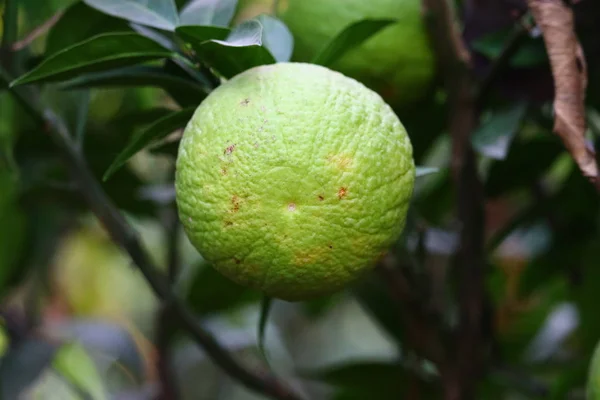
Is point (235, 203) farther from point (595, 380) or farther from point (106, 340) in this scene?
point (106, 340)

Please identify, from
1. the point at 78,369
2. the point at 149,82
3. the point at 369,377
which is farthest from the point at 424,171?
the point at 78,369

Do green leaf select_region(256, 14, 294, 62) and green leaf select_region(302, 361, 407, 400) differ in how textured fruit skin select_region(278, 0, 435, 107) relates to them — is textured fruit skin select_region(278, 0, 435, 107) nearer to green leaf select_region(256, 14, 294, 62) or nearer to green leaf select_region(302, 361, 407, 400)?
green leaf select_region(256, 14, 294, 62)

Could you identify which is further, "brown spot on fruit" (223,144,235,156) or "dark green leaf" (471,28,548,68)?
"dark green leaf" (471,28,548,68)

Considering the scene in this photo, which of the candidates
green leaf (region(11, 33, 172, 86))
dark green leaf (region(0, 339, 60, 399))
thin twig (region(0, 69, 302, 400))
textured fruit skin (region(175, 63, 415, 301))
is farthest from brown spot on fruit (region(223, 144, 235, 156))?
dark green leaf (region(0, 339, 60, 399))

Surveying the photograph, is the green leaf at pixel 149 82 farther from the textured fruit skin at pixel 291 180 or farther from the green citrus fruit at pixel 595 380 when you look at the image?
the green citrus fruit at pixel 595 380

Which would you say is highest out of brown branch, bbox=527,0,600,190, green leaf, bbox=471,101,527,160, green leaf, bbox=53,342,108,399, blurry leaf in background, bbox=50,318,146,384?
brown branch, bbox=527,0,600,190

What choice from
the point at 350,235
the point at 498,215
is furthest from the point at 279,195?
the point at 498,215
